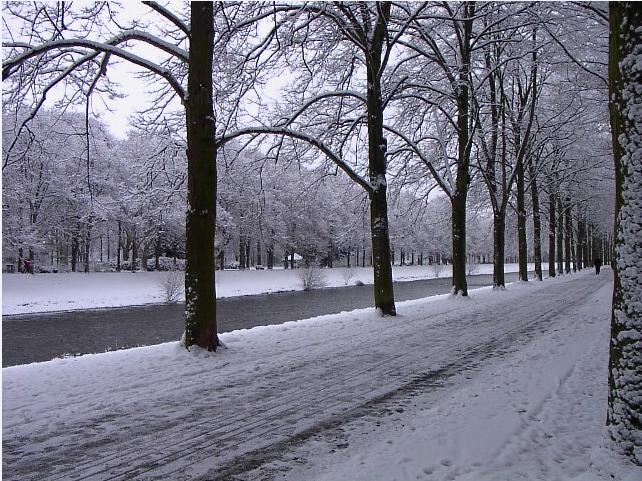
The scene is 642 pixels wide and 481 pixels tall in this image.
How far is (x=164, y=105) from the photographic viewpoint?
35.3 feet

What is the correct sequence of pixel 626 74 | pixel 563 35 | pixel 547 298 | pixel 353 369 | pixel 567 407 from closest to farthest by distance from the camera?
pixel 626 74
pixel 567 407
pixel 353 369
pixel 563 35
pixel 547 298

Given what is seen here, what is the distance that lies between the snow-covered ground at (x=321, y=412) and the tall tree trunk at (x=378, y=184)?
11.8ft

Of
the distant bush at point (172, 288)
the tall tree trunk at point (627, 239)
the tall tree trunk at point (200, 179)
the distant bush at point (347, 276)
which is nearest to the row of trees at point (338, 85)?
the tall tree trunk at point (200, 179)

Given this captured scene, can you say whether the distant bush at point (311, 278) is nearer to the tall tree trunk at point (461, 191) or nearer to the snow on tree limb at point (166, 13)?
the tall tree trunk at point (461, 191)

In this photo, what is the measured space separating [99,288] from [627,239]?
102ft

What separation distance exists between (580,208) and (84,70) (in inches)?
1642

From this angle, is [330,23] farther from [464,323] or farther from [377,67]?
[464,323]

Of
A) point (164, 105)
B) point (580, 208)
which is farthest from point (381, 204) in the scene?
point (580, 208)

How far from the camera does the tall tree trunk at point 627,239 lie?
11.9 feet

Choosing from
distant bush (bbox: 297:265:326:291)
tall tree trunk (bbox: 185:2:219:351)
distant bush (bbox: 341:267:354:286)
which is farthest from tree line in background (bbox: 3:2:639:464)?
distant bush (bbox: 341:267:354:286)

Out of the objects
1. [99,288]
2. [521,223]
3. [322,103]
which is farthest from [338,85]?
[99,288]

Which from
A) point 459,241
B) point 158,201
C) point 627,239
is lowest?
point 627,239

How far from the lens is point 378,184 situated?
1251 cm

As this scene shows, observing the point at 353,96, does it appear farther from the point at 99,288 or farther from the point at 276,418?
the point at 99,288
